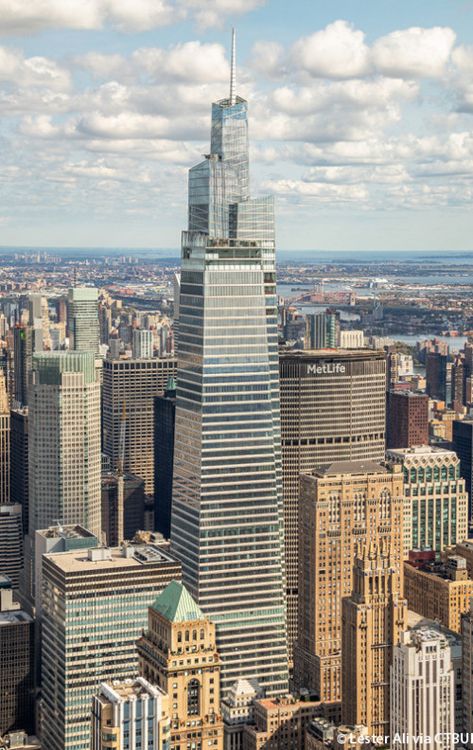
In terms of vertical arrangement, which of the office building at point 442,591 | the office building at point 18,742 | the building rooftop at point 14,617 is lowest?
the office building at point 18,742

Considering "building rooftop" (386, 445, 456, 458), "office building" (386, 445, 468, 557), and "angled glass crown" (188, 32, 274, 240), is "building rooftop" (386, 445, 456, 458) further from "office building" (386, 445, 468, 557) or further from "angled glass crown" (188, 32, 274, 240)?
"angled glass crown" (188, 32, 274, 240)

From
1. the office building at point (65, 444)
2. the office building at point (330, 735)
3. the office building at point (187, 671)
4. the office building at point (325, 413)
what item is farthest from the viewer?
the office building at point (65, 444)

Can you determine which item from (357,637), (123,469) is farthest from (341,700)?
(123,469)

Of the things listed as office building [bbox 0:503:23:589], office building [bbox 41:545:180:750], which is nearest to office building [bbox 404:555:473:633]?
office building [bbox 41:545:180:750]

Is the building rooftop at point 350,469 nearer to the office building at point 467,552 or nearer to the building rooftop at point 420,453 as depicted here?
the office building at point 467,552

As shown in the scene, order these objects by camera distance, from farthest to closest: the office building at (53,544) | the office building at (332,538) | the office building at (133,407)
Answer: the office building at (133,407), the office building at (53,544), the office building at (332,538)

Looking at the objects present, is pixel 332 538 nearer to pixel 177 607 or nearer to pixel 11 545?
pixel 177 607

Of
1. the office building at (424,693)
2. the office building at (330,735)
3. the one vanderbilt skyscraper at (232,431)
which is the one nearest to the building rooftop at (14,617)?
the one vanderbilt skyscraper at (232,431)

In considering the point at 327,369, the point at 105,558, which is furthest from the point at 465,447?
the point at 105,558

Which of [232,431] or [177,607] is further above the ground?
[232,431]
